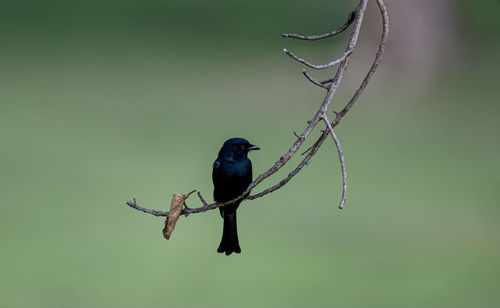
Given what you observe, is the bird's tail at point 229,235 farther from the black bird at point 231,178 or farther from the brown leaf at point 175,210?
the brown leaf at point 175,210

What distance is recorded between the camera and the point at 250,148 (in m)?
2.39

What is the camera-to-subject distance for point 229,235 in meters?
2.43

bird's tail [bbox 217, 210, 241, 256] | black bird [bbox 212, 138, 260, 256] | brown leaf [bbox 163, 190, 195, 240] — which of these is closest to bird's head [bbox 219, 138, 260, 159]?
black bird [bbox 212, 138, 260, 256]

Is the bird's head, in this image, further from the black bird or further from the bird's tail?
the bird's tail

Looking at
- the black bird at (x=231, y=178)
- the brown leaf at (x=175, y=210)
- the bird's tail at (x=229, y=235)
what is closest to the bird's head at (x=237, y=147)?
the black bird at (x=231, y=178)

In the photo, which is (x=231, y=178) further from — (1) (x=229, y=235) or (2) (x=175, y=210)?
(2) (x=175, y=210)

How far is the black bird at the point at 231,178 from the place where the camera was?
2.39 m

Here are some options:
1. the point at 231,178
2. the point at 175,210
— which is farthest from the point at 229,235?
the point at 175,210

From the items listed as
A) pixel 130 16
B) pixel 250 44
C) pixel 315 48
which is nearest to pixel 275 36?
pixel 250 44

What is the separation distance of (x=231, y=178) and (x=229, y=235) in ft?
0.53

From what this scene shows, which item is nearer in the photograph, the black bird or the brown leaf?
the brown leaf

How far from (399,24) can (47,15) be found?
5.49m

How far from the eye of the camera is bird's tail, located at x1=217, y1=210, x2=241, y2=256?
2.42 meters

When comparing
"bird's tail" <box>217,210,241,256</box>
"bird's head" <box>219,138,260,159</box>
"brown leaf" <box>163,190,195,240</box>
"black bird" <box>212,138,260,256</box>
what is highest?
"bird's head" <box>219,138,260,159</box>
